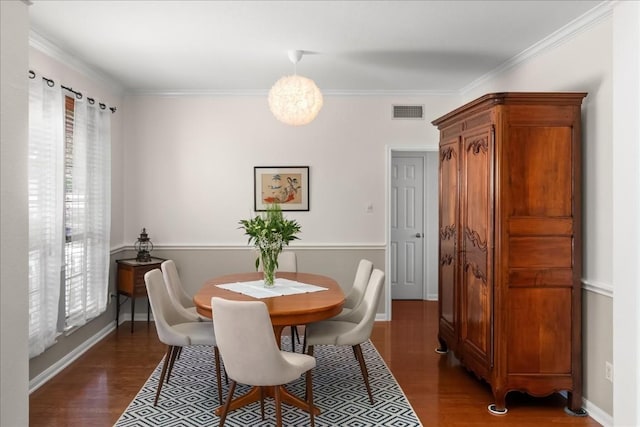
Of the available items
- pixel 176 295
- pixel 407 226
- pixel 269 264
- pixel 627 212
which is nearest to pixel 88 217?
pixel 176 295

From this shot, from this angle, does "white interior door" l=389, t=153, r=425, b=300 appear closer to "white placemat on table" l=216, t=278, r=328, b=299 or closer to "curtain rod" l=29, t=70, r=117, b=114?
"white placemat on table" l=216, t=278, r=328, b=299

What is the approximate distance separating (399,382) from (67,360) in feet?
9.05

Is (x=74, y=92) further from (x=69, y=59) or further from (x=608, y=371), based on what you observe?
(x=608, y=371)

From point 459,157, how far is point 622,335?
2064 mm

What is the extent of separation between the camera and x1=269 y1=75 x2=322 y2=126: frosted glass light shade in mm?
3857

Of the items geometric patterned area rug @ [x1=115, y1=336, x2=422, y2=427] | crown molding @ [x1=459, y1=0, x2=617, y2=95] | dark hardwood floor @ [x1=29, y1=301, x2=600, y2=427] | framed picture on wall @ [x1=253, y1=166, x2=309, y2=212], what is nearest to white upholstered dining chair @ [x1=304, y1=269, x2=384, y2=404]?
geometric patterned area rug @ [x1=115, y1=336, x2=422, y2=427]

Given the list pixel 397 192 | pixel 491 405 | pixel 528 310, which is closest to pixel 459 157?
pixel 528 310

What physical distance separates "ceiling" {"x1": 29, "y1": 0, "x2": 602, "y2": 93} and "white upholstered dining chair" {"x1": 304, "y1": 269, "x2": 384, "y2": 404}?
1.80m

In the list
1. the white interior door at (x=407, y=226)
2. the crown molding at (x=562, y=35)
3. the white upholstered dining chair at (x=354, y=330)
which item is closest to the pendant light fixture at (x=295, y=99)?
the white upholstered dining chair at (x=354, y=330)

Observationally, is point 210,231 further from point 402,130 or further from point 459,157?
point 459,157

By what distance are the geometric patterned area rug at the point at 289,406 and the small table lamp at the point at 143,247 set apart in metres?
1.51

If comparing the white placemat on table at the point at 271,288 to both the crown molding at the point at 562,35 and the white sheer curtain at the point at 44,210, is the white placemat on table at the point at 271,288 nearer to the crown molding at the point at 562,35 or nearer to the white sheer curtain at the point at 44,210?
the white sheer curtain at the point at 44,210

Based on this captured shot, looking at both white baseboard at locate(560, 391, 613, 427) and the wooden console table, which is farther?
the wooden console table

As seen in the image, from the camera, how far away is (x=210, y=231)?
582cm
